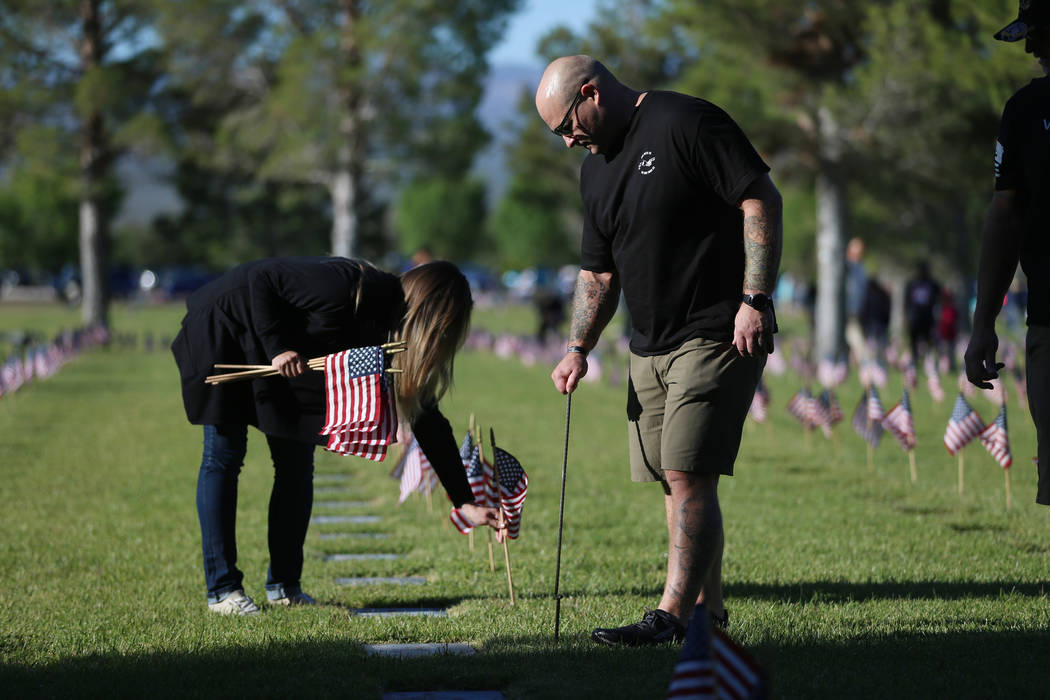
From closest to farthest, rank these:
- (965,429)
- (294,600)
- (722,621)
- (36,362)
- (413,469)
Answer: (722,621), (294,600), (413,469), (965,429), (36,362)

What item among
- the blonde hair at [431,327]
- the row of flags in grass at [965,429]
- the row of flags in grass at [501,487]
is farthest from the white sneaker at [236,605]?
the row of flags in grass at [965,429]

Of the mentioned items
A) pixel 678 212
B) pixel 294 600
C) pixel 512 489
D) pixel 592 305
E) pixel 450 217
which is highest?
pixel 450 217

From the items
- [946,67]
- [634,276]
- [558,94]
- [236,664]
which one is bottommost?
[236,664]

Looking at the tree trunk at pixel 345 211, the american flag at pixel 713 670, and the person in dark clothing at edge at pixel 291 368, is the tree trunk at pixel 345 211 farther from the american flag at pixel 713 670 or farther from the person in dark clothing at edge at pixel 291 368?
the american flag at pixel 713 670

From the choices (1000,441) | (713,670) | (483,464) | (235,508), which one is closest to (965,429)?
(1000,441)

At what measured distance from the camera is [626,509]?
8.59m

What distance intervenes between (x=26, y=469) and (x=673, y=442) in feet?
24.8

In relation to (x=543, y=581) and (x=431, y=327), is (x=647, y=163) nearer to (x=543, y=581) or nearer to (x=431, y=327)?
(x=431, y=327)

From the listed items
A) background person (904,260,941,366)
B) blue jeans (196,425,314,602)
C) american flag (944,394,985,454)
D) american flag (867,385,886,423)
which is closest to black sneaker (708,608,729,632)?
blue jeans (196,425,314,602)

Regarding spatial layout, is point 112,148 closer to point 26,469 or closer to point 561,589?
point 26,469

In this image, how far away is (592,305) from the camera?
5125mm

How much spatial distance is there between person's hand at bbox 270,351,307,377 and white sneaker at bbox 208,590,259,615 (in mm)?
990

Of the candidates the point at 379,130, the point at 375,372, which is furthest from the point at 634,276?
the point at 379,130

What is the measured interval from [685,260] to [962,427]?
4.45m
